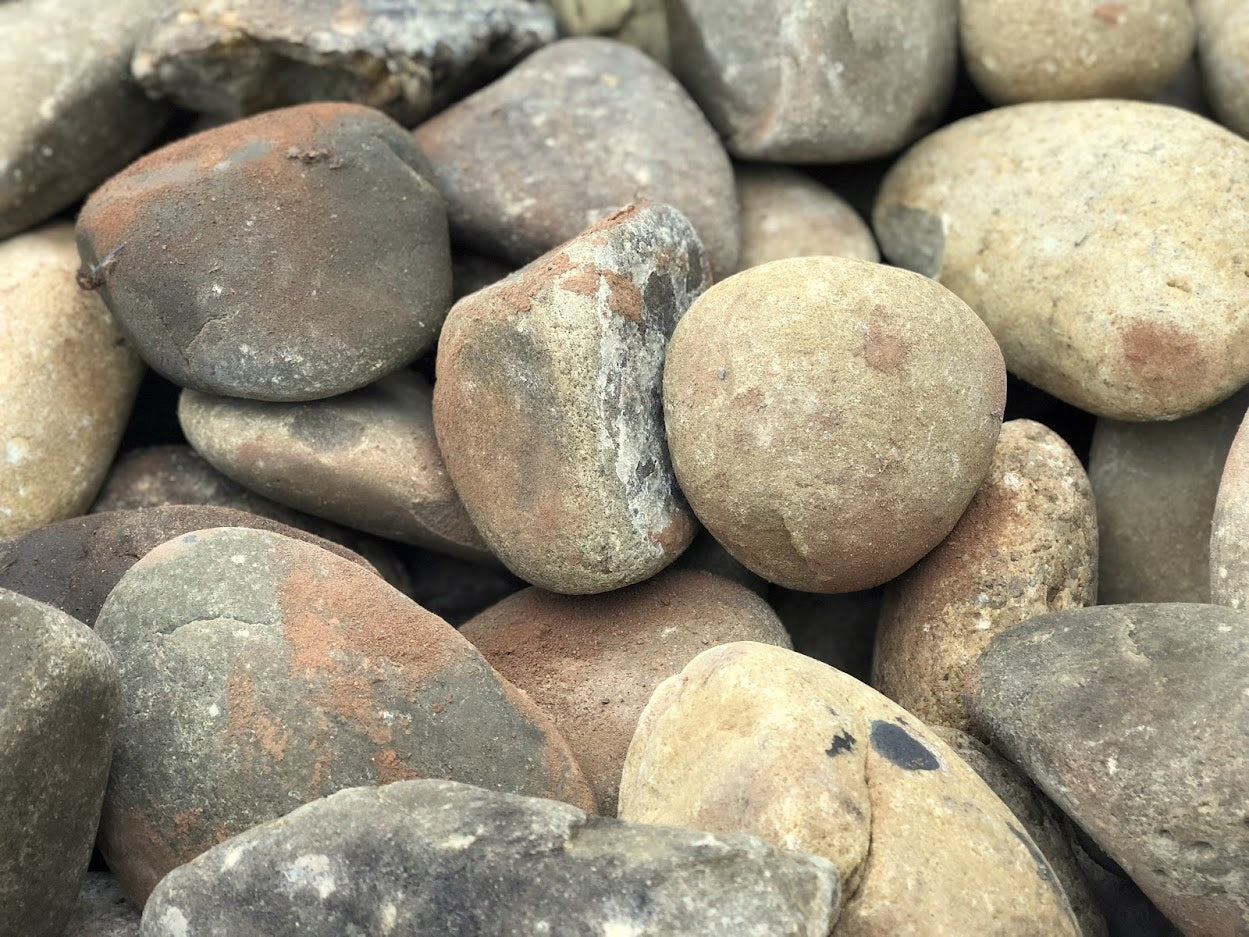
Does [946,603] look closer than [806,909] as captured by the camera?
No

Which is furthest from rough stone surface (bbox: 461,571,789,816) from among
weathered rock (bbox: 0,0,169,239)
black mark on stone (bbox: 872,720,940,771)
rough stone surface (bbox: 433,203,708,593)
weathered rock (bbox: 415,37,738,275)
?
weathered rock (bbox: 0,0,169,239)

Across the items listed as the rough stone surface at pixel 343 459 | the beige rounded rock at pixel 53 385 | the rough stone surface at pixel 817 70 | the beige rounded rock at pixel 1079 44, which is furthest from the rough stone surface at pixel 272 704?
the beige rounded rock at pixel 1079 44

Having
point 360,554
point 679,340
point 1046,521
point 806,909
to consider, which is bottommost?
point 360,554

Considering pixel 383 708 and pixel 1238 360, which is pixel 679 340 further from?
pixel 1238 360

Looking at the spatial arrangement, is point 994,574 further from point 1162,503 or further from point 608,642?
point 608,642

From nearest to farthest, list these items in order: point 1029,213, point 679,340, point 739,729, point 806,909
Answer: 1. point 806,909
2. point 739,729
3. point 679,340
4. point 1029,213

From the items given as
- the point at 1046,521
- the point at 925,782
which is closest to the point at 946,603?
the point at 1046,521
